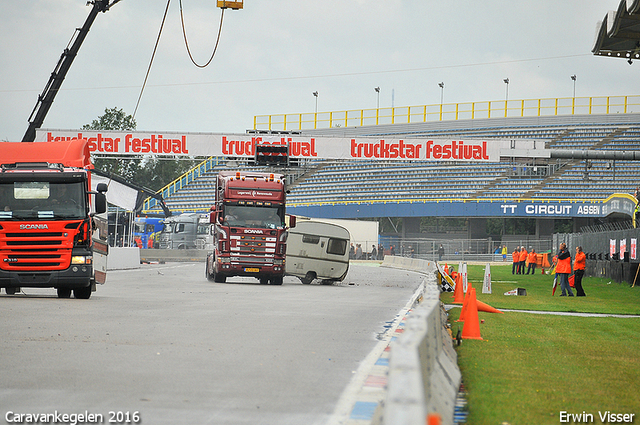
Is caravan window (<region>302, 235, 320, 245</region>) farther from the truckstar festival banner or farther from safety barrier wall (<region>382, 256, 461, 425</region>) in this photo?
safety barrier wall (<region>382, 256, 461, 425</region>)

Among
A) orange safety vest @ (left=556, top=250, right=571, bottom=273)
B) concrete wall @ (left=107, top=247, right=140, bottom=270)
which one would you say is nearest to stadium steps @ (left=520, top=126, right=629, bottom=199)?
concrete wall @ (left=107, top=247, right=140, bottom=270)

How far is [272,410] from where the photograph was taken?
20.8 feet

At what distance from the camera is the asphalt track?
635 cm

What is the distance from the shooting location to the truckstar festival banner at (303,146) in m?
38.3

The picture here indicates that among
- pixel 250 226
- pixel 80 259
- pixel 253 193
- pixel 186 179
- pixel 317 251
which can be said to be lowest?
pixel 317 251

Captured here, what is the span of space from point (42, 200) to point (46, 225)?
58 centimetres

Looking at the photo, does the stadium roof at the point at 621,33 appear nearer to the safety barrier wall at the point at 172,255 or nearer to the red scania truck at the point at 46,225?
the red scania truck at the point at 46,225

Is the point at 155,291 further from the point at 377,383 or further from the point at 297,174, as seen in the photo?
the point at 297,174

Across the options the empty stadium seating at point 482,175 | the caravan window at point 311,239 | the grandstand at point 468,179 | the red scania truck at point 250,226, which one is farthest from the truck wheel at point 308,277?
the empty stadium seating at point 482,175

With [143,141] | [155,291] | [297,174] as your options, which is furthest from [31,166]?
[297,174]

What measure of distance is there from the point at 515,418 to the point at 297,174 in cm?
6478

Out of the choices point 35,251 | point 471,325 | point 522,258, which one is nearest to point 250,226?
point 35,251

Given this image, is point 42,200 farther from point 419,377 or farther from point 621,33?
point 621,33

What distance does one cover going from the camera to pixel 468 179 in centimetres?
6444
